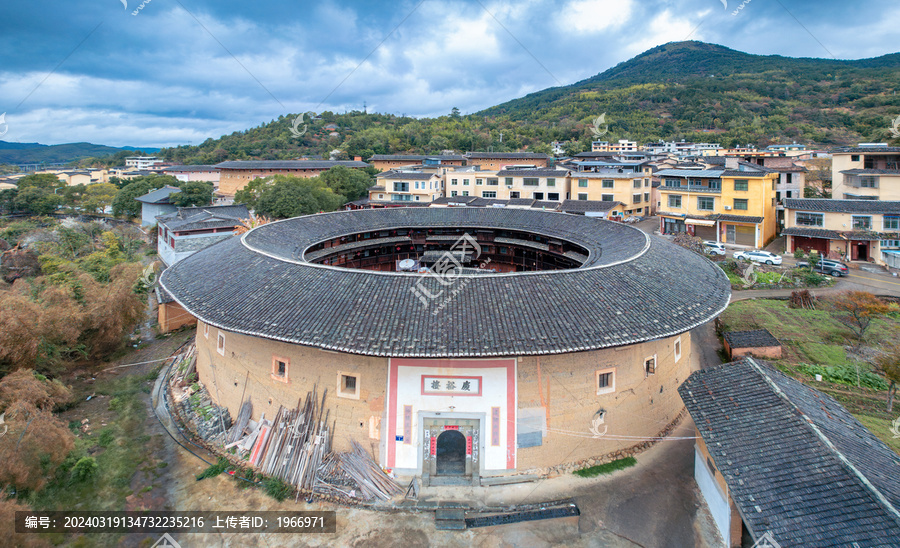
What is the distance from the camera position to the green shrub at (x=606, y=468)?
13.6 m

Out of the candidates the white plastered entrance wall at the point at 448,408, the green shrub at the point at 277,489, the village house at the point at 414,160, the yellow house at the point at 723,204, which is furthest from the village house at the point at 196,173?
the white plastered entrance wall at the point at 448,408

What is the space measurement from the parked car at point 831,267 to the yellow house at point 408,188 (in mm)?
36865

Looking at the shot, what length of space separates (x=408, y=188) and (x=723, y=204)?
33568mm

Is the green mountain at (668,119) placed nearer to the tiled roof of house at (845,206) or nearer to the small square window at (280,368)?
the tiled roof of house at (845,206)

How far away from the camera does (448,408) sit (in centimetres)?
1319

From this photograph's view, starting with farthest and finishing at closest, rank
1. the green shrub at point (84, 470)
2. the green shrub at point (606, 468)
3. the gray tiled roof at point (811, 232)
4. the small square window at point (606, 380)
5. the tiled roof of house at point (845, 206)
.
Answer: the gray tiled roof at point (811, 232), the tiled roof of house at point (845, 206), the small square window at point (606, 380), the green shrub at point (84, 470), the green shrub at point (606, 468)

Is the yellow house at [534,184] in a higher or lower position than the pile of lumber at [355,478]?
higher

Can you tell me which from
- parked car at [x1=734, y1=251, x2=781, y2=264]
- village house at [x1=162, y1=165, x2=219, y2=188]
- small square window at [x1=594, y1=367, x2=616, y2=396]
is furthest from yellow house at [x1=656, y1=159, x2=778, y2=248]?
village house at [x1=162, y1=165, x2=219, y2=188]

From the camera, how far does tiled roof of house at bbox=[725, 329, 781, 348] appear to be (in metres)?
20.5

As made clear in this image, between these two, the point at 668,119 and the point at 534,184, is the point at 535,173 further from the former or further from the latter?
the point at 668,119

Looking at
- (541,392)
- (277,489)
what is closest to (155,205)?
(277,489)

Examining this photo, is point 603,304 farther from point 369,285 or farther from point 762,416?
point 369,285

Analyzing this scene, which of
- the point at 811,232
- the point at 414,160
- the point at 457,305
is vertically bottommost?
the point at 457,305

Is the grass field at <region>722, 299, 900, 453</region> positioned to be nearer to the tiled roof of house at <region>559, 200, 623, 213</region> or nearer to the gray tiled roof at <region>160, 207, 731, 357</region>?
the gray tiled roof at <region>160, 207, 731, 357</region>
